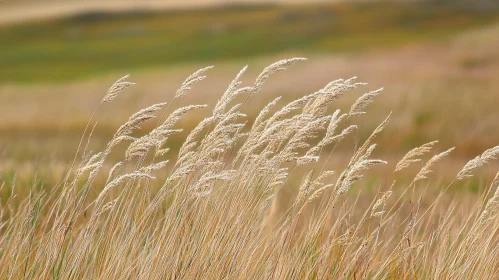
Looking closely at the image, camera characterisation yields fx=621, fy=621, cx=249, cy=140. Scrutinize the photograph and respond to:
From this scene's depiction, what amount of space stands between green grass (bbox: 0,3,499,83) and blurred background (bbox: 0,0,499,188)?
12cm

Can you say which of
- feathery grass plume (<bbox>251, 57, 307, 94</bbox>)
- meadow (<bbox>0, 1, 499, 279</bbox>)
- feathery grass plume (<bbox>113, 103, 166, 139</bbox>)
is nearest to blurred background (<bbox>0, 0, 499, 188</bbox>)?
meadow (<bbox>0, 1, 499, 279</bbox>)

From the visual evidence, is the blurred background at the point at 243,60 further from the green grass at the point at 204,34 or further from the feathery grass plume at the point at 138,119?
the feathery grass plume at the point at 138,119

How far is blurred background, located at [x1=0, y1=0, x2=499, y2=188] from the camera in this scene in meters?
14.4

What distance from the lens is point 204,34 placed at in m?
41.7

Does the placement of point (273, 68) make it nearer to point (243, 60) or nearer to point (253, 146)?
point (253, 146)

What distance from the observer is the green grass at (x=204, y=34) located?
35312mm

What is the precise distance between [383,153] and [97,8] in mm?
40419

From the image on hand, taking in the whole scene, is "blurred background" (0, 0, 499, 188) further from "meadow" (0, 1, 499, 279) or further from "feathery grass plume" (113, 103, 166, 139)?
"feathery grass plume" (113, 103, 166, 139)

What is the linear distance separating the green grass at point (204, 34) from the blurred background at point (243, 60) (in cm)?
12

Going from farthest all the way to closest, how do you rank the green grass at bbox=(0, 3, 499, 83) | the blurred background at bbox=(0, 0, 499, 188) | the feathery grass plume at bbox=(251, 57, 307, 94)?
the green grass at bbox=(0, 3, 499, 83) < the blurred background at bbox=(0, 0, 499, 188) < the feathery grass plume at bbox=(251, 57, 307, 94)

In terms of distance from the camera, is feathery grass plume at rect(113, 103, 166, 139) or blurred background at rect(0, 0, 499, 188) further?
blurred background at rect(0, 0, 499, 188)

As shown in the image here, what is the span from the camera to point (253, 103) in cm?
1686

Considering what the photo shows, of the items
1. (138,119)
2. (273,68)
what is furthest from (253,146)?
(138,119)

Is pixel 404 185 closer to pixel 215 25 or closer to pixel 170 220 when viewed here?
pixel 170 220
